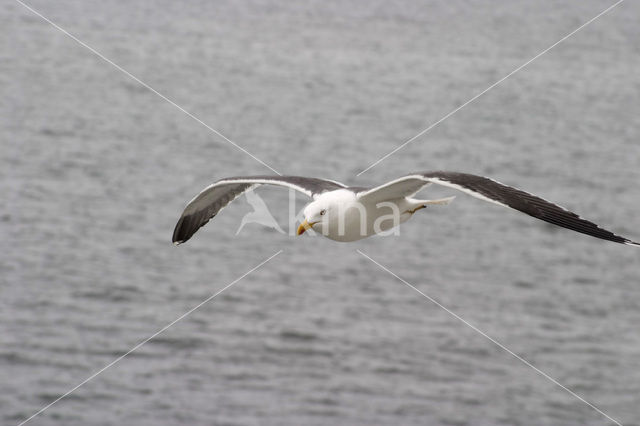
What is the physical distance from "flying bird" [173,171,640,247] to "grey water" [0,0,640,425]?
16.0m

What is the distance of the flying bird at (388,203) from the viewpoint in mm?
10141

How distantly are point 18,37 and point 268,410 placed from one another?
3894 centimetres

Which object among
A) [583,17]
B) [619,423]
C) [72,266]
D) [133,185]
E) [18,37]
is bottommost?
[619,423]

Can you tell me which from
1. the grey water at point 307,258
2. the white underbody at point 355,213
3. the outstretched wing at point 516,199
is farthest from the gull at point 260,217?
the outstretched wing at point 516,199

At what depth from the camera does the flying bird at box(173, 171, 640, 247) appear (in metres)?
10.1

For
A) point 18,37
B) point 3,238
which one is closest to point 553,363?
point 3,238

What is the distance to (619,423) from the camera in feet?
95.3

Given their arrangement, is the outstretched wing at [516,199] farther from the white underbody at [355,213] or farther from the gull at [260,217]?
the gull at [260,217]

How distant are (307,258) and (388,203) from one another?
23.4 m

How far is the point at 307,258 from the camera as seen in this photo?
116ft

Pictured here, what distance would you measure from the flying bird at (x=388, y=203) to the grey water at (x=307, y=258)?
15951 mm

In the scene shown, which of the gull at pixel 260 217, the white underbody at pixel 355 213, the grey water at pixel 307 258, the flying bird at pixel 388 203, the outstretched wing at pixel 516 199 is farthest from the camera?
the gull at pixel 260 217

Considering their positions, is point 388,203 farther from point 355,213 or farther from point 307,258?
point 307,258

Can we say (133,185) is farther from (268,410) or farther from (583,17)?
(583,17)
